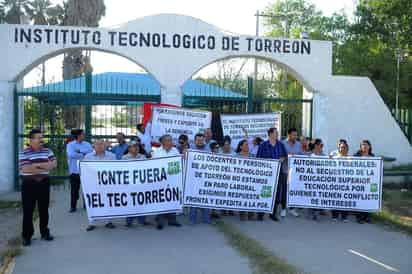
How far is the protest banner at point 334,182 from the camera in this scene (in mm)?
8734

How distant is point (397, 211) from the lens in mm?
9539

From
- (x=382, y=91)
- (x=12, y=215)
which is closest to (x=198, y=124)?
(x=12, y=215)

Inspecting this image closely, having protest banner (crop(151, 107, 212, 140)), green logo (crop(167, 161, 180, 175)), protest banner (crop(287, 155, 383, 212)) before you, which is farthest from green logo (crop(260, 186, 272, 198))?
protest banner (crop(151, 107, 212, 140))

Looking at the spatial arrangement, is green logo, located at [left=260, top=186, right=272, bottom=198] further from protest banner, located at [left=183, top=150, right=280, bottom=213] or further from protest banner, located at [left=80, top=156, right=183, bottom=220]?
protest banner, located at [left=80, top=156, right=183, bottom=220]

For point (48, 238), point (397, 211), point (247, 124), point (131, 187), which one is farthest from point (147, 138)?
point (397, 211)

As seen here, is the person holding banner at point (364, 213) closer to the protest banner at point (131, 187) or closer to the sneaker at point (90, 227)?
the protest banner at point (131, 187)

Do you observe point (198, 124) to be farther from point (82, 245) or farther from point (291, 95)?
point (291, 95)

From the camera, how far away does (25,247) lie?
6793 millimetres

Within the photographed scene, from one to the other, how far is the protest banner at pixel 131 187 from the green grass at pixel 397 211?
3876 millimetres

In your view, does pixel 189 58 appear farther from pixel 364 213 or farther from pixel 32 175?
pixel 32 175

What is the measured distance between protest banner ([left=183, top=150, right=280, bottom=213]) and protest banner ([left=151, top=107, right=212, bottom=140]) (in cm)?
237

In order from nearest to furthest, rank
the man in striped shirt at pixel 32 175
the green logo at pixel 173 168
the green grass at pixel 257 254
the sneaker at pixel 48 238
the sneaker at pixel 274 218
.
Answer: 1. the green grass at pixel 257 254
2. the man in striped shirt at pixel 32 175
3. the sneaker at pixel 48 238
4. the green logo at pixel 173 168
5. the sneaker at pixel 274 218

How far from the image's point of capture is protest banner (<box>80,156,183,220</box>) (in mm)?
7664

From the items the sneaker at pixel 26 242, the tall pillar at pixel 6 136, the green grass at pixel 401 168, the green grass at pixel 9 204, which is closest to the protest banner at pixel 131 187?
the sneaker at pixel 26 242
